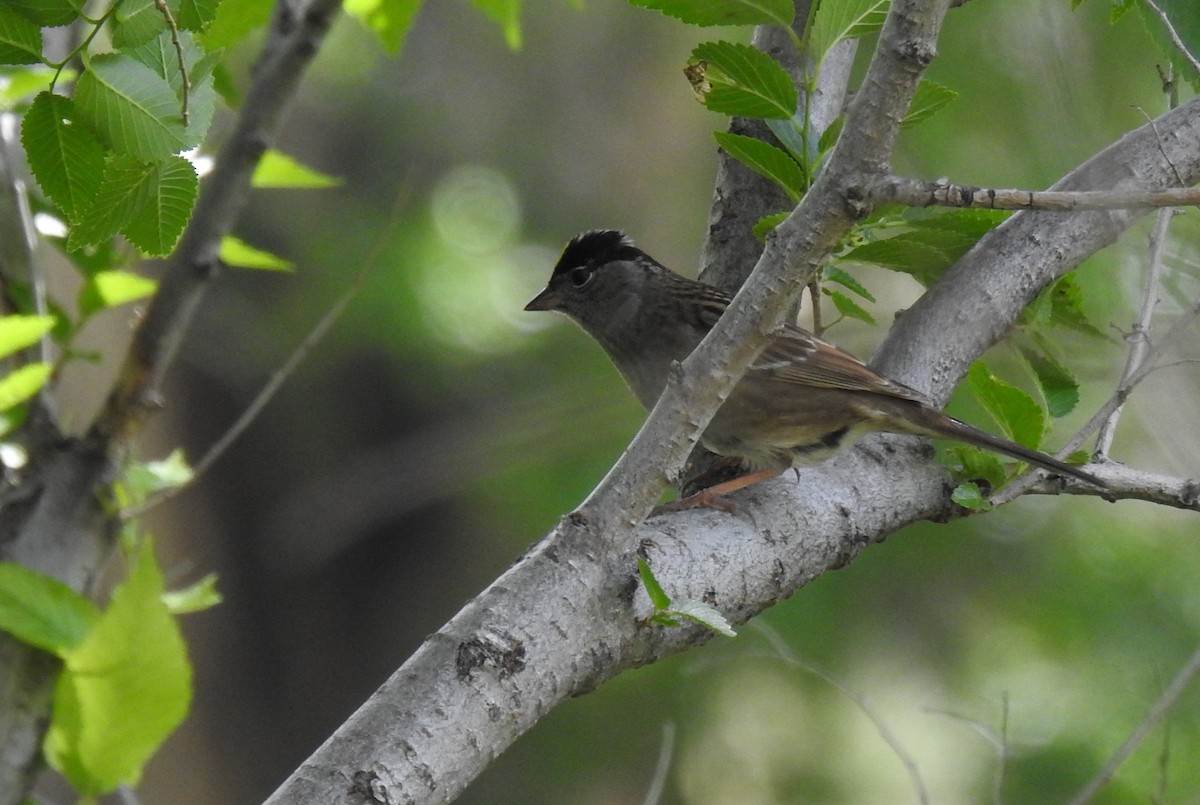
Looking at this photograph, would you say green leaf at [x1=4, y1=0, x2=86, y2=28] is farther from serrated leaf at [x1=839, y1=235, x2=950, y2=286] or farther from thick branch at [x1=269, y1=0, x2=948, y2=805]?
serrated leaf at [x1=839, y1=235, x2=950, y2=286]

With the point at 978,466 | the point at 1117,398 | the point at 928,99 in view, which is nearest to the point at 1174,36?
the point at 928,99

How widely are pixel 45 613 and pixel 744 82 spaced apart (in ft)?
4.75

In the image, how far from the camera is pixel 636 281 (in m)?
3.87

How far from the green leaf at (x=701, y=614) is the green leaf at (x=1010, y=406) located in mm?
943

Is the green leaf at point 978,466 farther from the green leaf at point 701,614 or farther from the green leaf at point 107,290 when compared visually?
the green leaf at point 107,290

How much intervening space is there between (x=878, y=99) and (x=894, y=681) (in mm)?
4235

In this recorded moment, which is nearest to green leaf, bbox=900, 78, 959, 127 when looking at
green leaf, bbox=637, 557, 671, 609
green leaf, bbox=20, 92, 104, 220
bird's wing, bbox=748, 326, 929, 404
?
bird's wing, bbox=748, 326, 929, 404

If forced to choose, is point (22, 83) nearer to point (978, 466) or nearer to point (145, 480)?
point (145, 480)

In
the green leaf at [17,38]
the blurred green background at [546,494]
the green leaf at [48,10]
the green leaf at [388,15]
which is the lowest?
the blurred green background at [546,494]

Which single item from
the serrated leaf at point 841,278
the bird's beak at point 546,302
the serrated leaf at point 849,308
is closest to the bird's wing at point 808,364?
the serrated leaf at point 849,308

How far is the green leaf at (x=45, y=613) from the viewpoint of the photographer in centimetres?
174

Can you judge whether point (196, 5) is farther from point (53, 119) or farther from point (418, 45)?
point (418, 45)

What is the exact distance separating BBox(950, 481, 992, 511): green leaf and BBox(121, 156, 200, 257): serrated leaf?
156cm

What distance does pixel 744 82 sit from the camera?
2.18 metres
